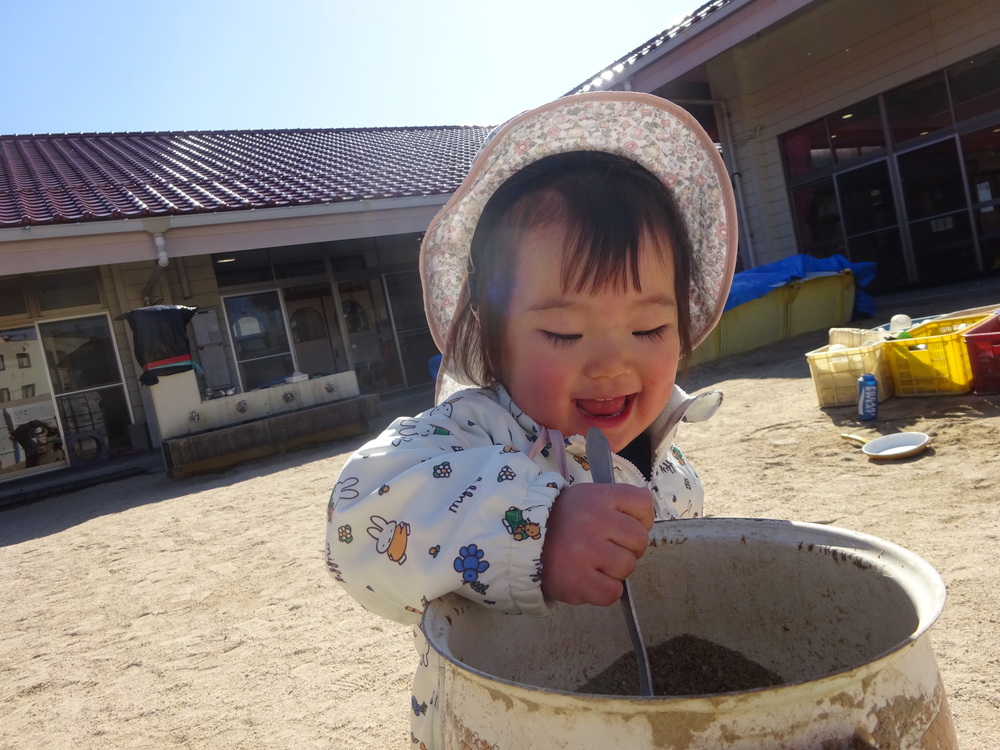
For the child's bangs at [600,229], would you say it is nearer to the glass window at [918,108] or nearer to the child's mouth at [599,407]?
the child's mouth at [599,407]

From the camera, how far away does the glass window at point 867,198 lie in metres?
9.38

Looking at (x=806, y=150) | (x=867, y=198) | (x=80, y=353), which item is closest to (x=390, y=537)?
(x=80, y=353)

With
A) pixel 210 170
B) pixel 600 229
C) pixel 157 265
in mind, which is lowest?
pixel 600 229

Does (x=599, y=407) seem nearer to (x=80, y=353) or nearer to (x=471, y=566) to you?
(x=471, y=566)

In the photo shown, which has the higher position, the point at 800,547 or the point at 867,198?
the point at 867,198

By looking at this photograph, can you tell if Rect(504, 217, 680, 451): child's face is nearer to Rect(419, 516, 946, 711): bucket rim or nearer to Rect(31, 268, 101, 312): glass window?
Rect(419, 516, 946, 711): bucket rim

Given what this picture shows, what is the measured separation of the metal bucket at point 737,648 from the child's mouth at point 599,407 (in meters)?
0.24

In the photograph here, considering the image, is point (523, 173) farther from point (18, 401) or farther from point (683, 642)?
point (18, 401)

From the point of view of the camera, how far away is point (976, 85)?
8.20 meters

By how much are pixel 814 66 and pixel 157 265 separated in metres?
9.13

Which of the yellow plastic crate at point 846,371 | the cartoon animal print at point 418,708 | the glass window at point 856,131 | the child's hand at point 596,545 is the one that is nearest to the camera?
the child's hand at point 596,545

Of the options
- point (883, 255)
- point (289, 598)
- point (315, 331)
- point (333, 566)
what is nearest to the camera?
point (333, 566)

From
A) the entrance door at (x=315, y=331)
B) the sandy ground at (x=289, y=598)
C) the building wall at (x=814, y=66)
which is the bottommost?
the sandy ground at (x=289, y=598)

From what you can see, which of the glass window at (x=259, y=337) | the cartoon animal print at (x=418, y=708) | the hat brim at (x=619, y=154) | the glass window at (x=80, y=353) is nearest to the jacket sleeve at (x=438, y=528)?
the cartoon animal print at (x=418, y=708)
